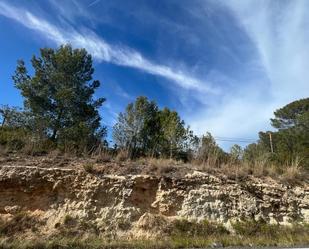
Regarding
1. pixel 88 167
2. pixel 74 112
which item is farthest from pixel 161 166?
pixel 74 112

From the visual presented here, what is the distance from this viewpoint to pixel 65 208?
10.6 m

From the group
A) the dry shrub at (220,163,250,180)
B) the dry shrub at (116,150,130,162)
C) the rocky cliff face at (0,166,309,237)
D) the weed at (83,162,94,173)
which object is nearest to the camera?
the rocky cliff face at (0,166,309,237)

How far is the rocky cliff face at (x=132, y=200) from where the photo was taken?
10430mm

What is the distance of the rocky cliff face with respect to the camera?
10.4 meters

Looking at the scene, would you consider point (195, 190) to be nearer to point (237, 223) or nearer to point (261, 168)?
point (237, 223)

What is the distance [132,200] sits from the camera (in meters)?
11.2

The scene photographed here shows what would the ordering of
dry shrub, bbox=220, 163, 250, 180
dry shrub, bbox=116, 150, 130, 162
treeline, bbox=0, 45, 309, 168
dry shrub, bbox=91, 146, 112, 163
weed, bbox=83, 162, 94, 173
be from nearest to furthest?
1. weed, bbox=83, 162, 94, 173
2. dry shrub, bbox=91, 146, 112, 163
3. dry shrub, bbox=220, 163, 250, 180
4. dry shrub, bbox=116, 150, 130, 162
5. treeline, bbox=0, 45, 309, 168

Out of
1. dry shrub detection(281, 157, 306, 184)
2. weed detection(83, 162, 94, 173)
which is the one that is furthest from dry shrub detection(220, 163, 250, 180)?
weed detection(83, 162, 94, 173)

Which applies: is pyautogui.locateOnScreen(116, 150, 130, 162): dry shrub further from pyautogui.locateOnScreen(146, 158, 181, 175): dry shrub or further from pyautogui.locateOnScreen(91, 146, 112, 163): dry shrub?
pyautogui.locateOnScreen(146, 158, 181, 175): dry shrub

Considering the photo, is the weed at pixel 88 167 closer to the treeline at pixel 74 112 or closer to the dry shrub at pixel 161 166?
the dry shrub at pixel 161 166

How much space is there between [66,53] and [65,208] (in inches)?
826

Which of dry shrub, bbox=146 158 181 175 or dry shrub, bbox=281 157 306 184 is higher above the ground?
dry shrub, bbox=281 157 306 184

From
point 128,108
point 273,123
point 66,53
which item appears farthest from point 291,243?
point 273,123

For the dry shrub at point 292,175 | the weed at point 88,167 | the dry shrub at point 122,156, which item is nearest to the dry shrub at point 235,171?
the dry shrub at point 292,175
